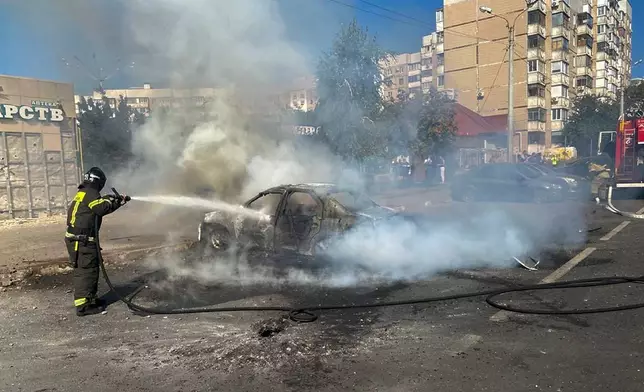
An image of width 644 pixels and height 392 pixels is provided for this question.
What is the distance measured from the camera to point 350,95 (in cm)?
1283

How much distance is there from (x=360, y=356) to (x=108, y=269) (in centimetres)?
537

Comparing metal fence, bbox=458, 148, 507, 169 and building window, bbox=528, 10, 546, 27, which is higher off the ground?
building window, bbox=528, 10, 546, 27

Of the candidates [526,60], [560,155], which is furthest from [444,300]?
[526,60]

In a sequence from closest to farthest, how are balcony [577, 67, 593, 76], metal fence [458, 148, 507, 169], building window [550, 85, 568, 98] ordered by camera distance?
metal fence [458, 148, 507, 169], building window [550, 85, 568, 98], balcony [577, 67, 593, 76]

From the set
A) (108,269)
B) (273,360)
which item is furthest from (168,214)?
(273,360)

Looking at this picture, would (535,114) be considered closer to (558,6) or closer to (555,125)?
(555,125)

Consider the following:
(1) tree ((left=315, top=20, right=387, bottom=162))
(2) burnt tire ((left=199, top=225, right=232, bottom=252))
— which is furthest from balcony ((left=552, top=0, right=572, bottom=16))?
(2) burnt tire ((left=199, top=225, right=232, bottom=252))

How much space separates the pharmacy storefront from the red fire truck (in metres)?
16.8

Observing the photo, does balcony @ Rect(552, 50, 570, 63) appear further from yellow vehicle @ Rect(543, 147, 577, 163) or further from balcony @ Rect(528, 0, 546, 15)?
yellow vehicle @ Rect(543, 147, 577, 163)

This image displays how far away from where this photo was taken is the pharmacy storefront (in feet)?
44.8

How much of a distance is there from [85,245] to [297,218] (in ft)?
9.73

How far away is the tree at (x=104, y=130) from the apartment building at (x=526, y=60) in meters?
37.0

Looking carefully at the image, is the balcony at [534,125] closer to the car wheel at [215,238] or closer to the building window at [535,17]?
the building window at [535,17]

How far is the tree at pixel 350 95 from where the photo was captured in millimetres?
12750
